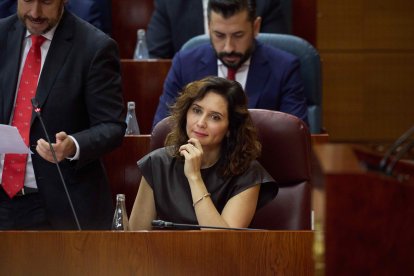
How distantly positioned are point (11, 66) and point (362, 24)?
8.97 feet

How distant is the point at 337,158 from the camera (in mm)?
1109

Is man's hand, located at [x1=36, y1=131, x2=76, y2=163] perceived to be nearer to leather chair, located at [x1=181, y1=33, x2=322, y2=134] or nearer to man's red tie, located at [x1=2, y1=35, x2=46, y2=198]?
man's red tie, located at [x1=2, y1=35, x2=46, y2=198]

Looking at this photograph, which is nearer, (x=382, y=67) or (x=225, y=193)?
(x=225, y=193)

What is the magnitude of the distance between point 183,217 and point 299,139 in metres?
0.35

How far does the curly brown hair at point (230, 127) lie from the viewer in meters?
2.30

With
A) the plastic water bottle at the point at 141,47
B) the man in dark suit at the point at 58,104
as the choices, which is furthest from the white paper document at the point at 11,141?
the plastic water bottle at the point at 141,47

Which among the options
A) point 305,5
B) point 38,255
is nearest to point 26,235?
point 38,255

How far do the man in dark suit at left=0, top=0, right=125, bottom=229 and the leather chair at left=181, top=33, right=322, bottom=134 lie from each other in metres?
1.00

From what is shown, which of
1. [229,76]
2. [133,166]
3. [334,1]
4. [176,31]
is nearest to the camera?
[133,166]

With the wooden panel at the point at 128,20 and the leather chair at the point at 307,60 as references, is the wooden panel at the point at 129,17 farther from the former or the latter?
the leather chair at the point at 307,60

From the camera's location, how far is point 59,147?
7.14 feet

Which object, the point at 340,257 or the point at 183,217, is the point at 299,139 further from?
the point at 340,257

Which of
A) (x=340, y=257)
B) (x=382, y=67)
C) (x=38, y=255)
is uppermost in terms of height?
(x=340, y=257)

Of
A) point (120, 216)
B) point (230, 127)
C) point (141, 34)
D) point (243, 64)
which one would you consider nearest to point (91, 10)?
point (141, 34)
